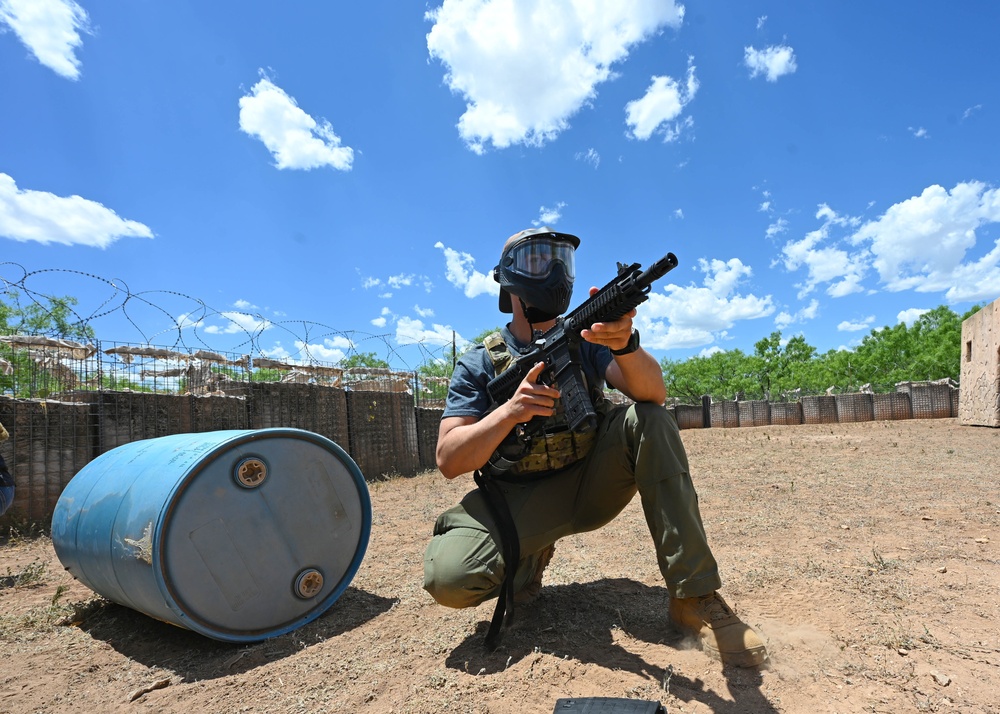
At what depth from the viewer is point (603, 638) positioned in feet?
7.42

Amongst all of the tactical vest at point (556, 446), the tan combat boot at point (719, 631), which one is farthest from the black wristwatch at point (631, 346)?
the tan combat boot at point (719, 631)

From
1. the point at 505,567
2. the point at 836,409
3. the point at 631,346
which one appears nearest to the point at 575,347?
the point at 631,346

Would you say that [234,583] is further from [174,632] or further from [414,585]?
[414,585]

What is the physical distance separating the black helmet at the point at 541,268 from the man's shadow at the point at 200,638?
1794 mm

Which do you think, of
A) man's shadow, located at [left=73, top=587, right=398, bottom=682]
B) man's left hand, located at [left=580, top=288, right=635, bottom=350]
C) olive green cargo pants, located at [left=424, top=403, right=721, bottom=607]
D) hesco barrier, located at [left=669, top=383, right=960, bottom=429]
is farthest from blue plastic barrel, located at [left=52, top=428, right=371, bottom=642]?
hesco barrier, located at [left=669, top=383, right=960, bottom=429]

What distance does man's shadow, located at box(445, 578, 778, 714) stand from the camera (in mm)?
1813

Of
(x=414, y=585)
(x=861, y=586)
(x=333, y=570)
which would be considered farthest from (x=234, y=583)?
(x=861, y=586)

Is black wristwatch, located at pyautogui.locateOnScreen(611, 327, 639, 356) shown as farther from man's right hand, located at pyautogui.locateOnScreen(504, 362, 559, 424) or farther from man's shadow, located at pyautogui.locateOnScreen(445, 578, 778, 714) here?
man's shadow, located at pyautogui.locateOnScreen(445, 578, 778, 714)

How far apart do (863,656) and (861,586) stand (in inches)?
29.9

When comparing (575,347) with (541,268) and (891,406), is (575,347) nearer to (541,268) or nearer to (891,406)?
(541,268)

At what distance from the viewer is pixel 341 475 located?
2955 millimetres

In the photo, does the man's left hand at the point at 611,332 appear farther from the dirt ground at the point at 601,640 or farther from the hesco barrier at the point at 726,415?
the hesco barrier at the point at 726,415

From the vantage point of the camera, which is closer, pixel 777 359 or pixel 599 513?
pixel 599 513

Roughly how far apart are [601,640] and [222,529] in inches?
67.6
